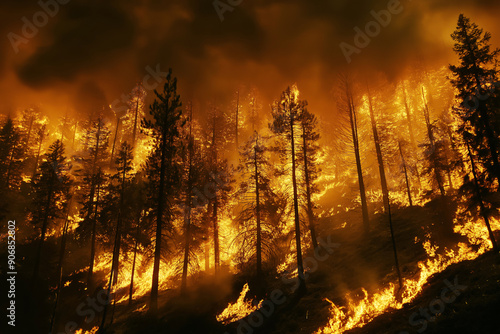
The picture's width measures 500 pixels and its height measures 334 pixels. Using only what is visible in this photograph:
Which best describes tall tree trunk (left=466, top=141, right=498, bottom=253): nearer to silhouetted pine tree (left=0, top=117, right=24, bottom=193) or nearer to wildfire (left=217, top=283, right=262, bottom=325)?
wildfire (left=217, top=283, right=262, bottom=325)

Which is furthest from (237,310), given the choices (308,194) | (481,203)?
(481,203)

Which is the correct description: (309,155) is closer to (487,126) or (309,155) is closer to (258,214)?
(258,214)

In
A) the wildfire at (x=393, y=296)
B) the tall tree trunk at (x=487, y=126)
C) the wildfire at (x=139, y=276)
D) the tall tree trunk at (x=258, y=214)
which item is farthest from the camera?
the wildfire at (x=139, y=276)

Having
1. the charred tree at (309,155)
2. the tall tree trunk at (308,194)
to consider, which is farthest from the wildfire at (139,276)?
the charred tree at (309,155)

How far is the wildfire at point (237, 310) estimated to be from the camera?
61.6 ft

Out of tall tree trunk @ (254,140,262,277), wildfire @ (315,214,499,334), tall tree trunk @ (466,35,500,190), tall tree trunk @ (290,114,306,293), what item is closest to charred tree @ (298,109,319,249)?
tall tree trunk @ (290,114,306,293)

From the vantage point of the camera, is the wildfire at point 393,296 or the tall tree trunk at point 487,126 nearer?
the wildfire at point 393,296

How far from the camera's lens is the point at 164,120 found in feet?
73.4

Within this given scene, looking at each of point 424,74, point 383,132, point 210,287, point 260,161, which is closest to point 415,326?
point 260,161

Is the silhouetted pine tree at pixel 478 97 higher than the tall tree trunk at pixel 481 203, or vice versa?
the silhouetted pine tree at pixel 478 97

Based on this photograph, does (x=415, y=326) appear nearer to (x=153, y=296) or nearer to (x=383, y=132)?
(x=153, y=296)

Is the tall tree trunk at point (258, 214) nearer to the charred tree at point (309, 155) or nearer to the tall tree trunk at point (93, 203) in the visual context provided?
the charred tree at point (309, 155)

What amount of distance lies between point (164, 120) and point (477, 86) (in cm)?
2355

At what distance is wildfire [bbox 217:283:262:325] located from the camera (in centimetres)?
1877
